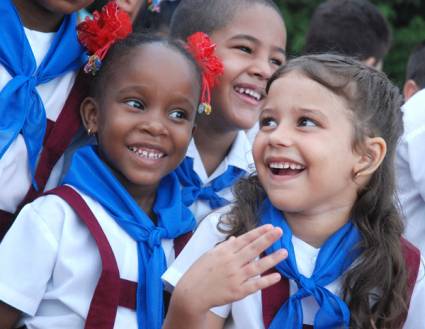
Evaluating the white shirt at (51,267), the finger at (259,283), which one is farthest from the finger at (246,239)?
the white shirt at (51,267)

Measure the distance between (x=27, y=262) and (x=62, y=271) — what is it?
11 cm

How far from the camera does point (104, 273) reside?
2.54 metres

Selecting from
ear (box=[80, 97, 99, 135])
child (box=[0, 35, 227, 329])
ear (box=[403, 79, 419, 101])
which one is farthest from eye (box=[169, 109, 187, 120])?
ear (box=[403, 79, 419, 101])

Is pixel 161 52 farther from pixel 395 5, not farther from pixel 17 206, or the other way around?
pixel 395 5

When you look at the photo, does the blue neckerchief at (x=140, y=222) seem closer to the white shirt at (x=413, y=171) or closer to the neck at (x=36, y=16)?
the neck at (x=36, y=16)

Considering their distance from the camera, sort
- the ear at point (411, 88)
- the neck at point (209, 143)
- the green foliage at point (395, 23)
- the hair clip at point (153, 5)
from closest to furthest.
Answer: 1. the neck at point (209, 143)
2. the hair clip at point (153, 5)
3. the ear at point (411, 88)
4. the green foliage at point (395, 23)

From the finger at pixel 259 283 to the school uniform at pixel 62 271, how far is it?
1.61 feet

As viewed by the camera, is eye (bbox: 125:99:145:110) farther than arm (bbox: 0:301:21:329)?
Yes

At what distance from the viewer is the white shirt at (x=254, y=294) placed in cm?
251

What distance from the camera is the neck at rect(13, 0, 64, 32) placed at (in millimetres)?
2775

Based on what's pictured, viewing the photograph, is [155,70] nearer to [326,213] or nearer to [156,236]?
[156,236]

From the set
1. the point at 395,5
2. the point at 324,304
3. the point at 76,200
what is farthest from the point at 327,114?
the point at 395,5

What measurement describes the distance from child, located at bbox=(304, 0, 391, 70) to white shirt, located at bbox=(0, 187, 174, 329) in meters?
2.58

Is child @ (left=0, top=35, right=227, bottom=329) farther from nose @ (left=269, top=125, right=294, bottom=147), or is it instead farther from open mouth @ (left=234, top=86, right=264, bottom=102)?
nose @ (left=269, top=125, right=294, bottom=147)
